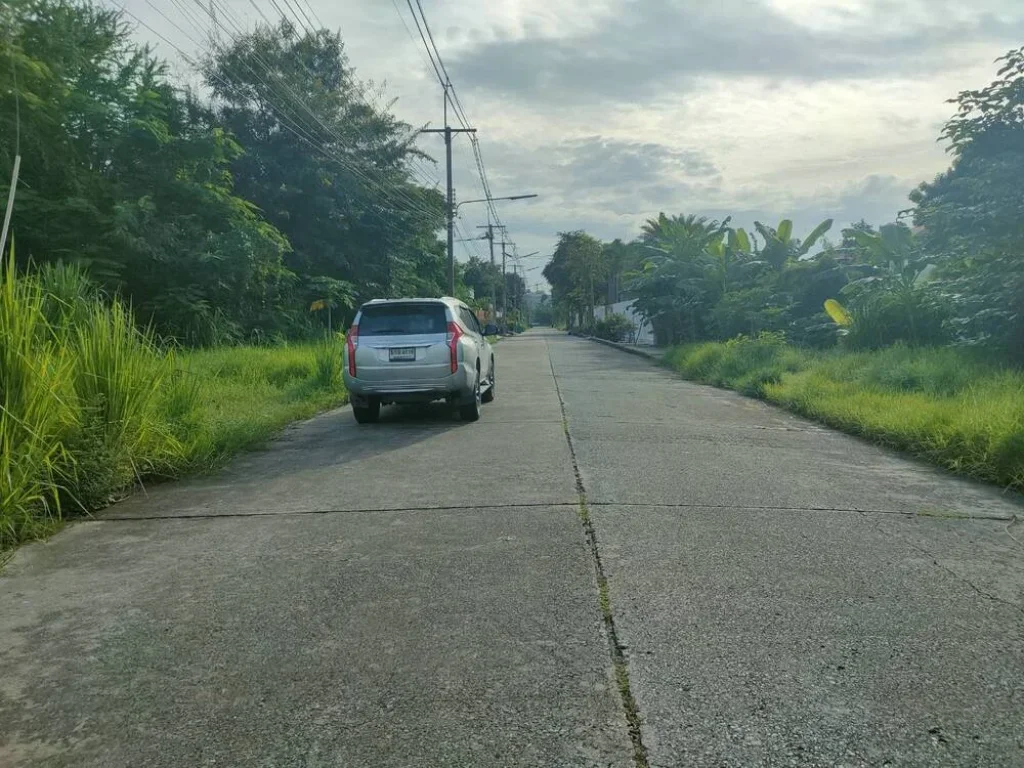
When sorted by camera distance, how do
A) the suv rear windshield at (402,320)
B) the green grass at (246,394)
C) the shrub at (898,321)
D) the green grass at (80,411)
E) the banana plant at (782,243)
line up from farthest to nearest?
the banana plant at (782,243)
the shrub at (898,321)
the suv rear windshield at (402,320)
the green grass at (246,394)
the green grass at (80,411)

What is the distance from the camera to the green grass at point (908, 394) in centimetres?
800

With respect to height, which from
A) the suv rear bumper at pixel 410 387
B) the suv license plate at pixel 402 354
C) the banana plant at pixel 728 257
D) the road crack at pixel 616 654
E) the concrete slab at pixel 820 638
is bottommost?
the concrete slab at pixel 820 638

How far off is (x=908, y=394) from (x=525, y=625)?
1002 centimetres

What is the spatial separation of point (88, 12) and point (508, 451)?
17.5 metres

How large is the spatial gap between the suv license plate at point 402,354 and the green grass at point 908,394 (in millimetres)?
5709

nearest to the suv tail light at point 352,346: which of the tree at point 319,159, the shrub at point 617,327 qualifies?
the tree at point 319,159

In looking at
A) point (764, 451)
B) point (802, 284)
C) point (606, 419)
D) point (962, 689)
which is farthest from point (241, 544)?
point (802, 284)

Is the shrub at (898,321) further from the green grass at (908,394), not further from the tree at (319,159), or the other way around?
the tree at (319,159)

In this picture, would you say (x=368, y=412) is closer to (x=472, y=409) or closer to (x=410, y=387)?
(x=410, y=387)

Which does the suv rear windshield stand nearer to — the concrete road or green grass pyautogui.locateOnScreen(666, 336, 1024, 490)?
the concrete road

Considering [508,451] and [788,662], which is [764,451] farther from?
[788,662]

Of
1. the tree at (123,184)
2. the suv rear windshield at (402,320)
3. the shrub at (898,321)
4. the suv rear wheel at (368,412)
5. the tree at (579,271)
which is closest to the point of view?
the suv rear windshield at (402,320)

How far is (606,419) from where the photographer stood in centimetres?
1165

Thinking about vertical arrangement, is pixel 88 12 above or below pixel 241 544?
above
